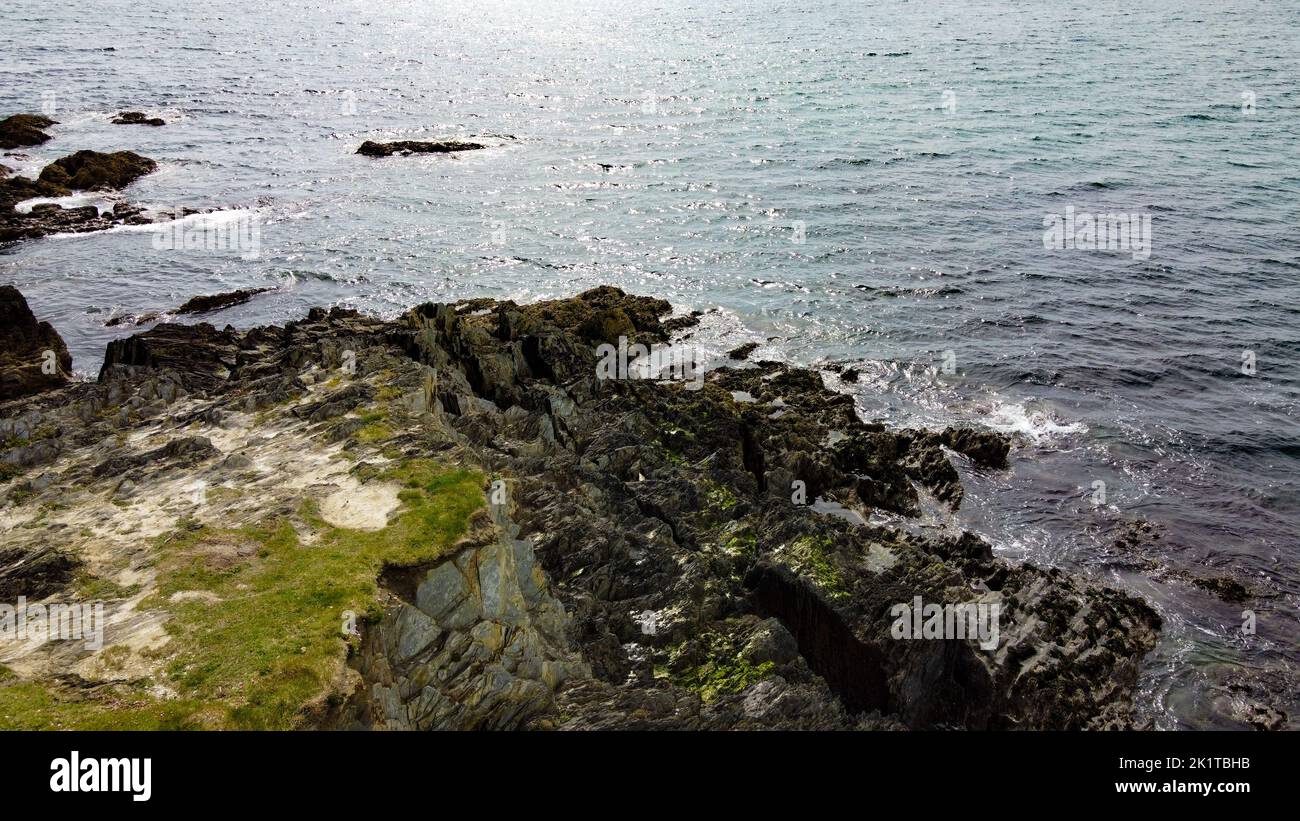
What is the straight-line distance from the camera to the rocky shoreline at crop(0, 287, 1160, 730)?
16.2m

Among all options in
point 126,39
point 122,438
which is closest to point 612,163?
point 122,438

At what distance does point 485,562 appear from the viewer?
18.4 m

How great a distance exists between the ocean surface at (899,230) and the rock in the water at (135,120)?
4.68ft

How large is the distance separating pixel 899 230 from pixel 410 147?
44334 millimetres

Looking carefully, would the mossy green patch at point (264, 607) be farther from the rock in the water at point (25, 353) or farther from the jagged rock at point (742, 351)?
the jagged rock at point (742, 351)

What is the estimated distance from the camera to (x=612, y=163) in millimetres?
75438

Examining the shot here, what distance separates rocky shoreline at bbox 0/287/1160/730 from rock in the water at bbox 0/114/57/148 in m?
51.4

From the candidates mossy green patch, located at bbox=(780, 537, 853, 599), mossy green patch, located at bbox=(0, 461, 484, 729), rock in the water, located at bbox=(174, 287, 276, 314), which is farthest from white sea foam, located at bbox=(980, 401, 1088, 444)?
rock in the water, located at bbox=(174, 287, 276, 314)

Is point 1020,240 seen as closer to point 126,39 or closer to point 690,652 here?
point 690,652

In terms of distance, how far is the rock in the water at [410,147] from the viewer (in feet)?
252

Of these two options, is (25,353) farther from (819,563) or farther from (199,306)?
(819,563)
